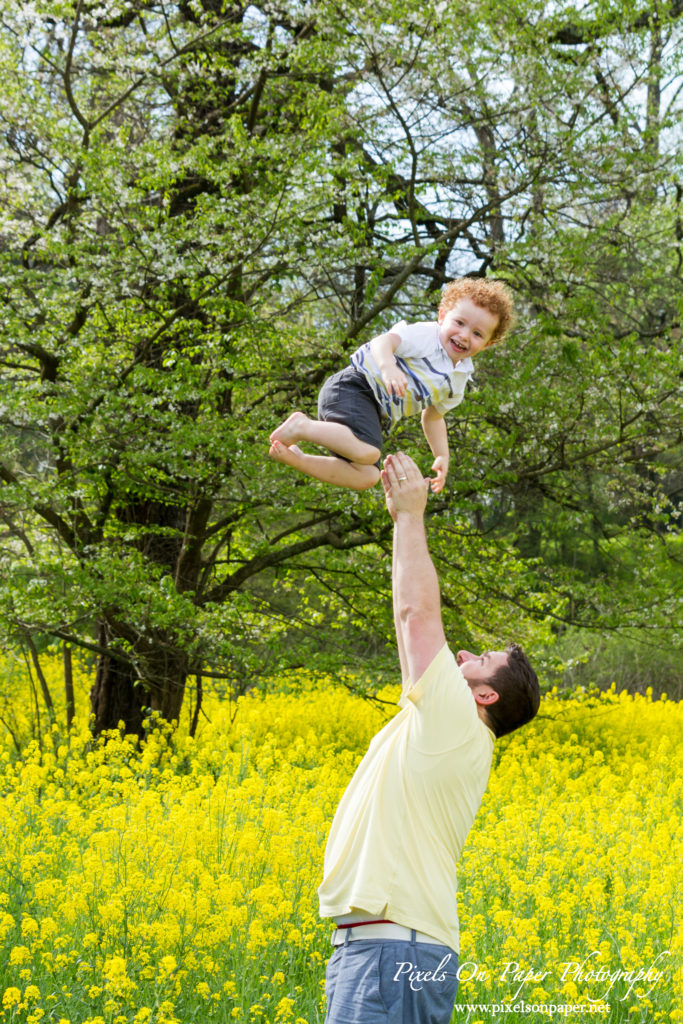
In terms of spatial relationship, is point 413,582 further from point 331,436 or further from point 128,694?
point 128,694

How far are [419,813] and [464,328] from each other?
4.66ft

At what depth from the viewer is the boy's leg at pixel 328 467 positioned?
2.72m

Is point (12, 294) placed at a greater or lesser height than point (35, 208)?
lesser

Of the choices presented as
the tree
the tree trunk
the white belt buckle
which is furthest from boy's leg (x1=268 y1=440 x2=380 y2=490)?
the tree trunk

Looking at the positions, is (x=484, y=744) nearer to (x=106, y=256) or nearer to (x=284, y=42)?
(x=106, y=256)

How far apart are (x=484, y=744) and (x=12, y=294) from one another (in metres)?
5.89

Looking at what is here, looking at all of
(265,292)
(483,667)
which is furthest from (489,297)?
(265,292)

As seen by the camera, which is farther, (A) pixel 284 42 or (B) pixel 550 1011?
(A) pixel 284 42

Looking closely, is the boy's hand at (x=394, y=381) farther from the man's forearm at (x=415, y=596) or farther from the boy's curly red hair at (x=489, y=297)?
the man's forearm at (x=415, y=596)

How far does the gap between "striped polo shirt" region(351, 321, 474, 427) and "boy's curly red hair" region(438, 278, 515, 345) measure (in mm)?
134

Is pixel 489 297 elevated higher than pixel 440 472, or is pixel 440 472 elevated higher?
pixel 489 297

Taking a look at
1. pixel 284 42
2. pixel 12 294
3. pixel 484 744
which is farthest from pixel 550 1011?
pixel 284 42

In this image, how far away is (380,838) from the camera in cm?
226

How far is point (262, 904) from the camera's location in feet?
13.2
